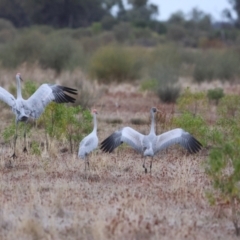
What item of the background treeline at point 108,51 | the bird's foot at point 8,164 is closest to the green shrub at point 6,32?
the background treeline at point 108,51

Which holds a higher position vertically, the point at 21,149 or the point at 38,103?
the point at 38,103

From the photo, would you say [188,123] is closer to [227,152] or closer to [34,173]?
[34,173]

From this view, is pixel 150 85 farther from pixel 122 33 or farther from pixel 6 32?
pixel 122 33

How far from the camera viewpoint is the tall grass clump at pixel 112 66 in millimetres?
33469

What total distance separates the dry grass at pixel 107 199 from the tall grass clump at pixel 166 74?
39.8 ft

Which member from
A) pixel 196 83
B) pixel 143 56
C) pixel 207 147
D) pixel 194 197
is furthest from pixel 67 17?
pixel 194 197

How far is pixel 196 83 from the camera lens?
35.1 m

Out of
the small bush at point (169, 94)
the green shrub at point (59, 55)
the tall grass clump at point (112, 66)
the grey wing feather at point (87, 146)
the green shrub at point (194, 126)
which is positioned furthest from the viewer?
the green shrub at point (59, 55)

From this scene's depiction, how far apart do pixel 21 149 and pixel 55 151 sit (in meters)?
0.72

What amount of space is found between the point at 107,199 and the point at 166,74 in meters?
→ 19.7

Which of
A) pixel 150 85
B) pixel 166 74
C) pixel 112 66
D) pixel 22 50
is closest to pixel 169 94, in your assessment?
pixel 150 85

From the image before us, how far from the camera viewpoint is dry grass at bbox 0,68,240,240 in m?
8.66

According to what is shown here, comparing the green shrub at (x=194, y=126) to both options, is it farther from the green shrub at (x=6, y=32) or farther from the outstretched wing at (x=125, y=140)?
the green shrub at (x=6, y=32)

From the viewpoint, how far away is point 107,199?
33.6ft
